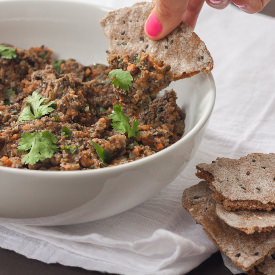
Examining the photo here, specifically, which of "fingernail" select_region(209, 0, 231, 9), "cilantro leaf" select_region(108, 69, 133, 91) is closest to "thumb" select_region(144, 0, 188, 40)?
"cilantro leaf" select_region(108, 69, 133, 91)

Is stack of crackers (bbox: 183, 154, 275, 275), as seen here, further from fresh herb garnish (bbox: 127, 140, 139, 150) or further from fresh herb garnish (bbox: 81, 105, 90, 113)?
fresh herb garnish (bbox: 81, 105, 90, 113)

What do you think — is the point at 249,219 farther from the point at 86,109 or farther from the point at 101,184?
the point at 86,109

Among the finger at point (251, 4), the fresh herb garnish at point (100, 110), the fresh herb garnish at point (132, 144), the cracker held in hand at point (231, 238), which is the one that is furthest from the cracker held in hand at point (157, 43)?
the cracker held in hand at point (231, 238)

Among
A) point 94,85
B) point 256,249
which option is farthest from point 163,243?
point 94,85

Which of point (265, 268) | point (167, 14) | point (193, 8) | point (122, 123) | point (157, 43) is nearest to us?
point (265, 268)

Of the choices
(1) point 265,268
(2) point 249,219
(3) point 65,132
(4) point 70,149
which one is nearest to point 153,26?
(3) point 65,132

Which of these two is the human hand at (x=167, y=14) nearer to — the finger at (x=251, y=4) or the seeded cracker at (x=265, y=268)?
the finger at (x=251, y=4)
